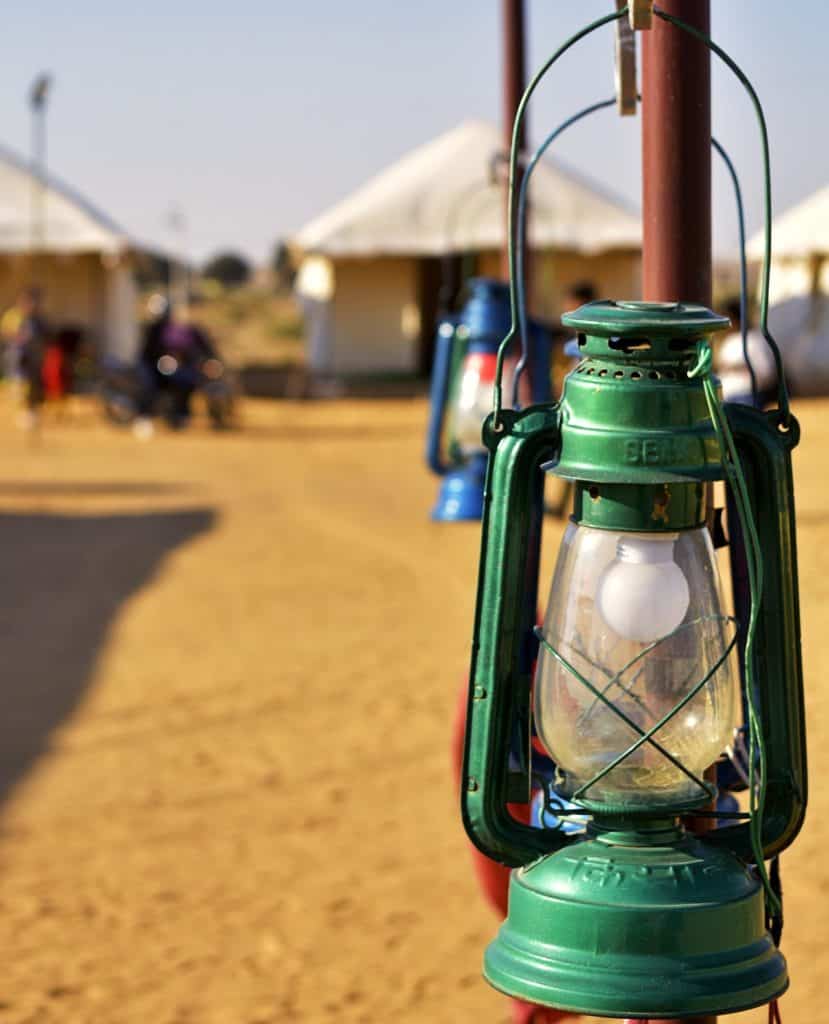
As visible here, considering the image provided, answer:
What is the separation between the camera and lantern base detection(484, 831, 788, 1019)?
1.61 meters

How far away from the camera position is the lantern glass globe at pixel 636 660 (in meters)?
1.66

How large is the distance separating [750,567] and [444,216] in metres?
24.6

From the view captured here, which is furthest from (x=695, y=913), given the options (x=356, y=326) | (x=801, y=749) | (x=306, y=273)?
(x=306, y=273)

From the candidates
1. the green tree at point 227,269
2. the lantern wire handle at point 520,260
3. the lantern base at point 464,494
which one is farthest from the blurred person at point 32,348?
the green tree at point 227,269

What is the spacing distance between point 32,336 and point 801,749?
19385 mm

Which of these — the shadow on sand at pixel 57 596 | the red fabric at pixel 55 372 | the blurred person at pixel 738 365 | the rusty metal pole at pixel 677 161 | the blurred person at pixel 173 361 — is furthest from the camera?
the red fabric at pixel 55 372

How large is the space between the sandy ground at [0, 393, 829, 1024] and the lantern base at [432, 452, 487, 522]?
1.24 metres

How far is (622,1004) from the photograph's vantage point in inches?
63.1

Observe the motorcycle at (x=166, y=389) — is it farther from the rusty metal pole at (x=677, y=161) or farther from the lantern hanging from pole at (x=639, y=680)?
the lantern hanging from pole at (x=639, y=680)

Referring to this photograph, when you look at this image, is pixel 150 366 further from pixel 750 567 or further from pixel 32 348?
pixel 750 567

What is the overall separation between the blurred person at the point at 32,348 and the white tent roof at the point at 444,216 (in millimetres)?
5677

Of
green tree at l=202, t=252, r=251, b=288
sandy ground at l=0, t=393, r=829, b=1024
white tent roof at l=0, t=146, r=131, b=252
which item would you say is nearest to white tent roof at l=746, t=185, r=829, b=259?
white tent roof at l=0, t=146, r=131, b=252

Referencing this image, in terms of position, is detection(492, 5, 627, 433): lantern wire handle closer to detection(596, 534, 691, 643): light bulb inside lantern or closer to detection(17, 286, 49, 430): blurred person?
detection(596, 534, 691, 643): light bulb inside lantern

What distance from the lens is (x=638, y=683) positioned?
1.66 m
